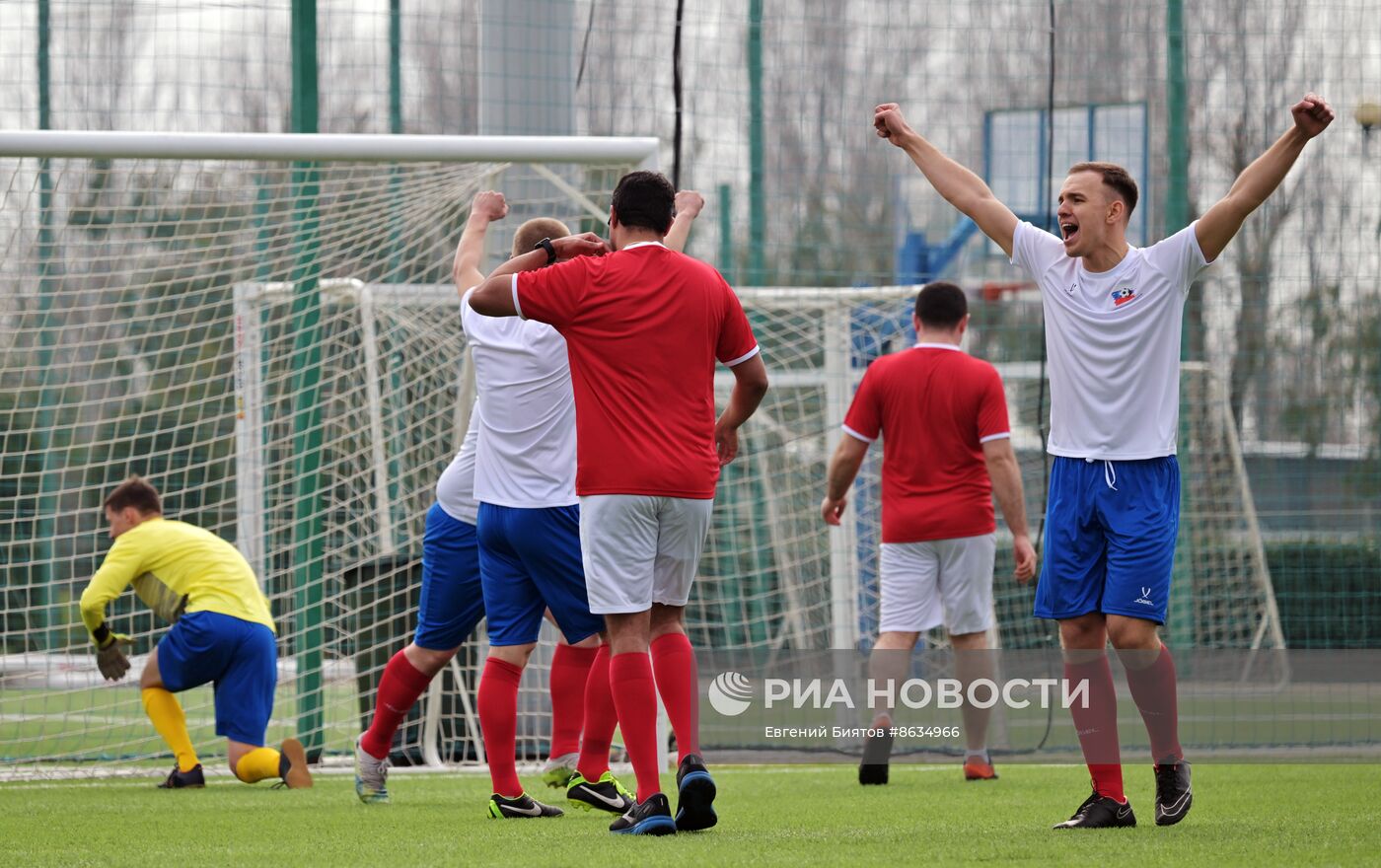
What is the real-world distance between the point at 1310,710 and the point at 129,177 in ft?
24.7

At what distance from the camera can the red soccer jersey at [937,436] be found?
7145 millimetres

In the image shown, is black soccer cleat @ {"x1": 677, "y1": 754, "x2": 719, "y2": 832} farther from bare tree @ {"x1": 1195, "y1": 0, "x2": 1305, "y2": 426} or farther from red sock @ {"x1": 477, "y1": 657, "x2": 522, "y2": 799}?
bare tree @ {"x1": 1195, "y1": 0, "x2": 1305, "y2": 426}

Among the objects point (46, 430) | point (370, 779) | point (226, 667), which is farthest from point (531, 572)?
point (46, 430)

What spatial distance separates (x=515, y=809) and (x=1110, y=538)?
86.2 inches

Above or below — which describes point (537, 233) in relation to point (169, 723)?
above

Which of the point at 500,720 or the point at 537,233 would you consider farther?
the point at 537,233

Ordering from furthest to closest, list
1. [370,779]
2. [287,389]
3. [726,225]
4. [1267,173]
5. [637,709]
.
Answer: [726,225], [287,389], [370,779], [637,709], [1267,173]

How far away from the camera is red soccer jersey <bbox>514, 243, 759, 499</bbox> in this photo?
4613 mm

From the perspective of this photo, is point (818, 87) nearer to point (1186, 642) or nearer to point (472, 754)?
point (1186, 642)

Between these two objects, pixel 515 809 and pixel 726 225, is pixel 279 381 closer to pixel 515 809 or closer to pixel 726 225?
pixel 515 809

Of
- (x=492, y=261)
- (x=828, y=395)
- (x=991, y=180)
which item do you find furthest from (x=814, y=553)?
(x=492, y=261)

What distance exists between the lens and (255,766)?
23.3 feet

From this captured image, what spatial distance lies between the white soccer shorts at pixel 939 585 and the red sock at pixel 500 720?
2.22 m

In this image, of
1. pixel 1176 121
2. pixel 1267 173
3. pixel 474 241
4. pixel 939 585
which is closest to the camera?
pixel 1267 173
